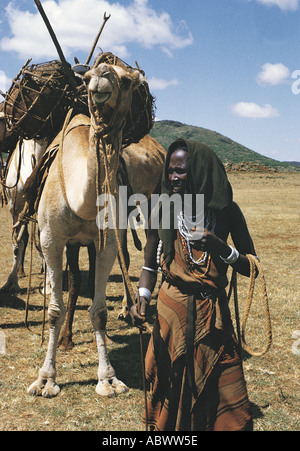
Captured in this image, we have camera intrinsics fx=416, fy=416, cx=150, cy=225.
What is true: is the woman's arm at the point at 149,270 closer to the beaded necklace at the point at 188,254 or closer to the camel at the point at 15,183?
the beaded necklace at the point at 188,254

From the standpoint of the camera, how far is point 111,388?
4.02 metres

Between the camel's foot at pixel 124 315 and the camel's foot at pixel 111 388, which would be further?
the camel's foot at pixel 124 315

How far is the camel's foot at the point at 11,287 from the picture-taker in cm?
699

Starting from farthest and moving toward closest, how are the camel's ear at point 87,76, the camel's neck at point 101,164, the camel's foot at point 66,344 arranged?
the camel's foot at point 66,344 → the camel's neck at point 101,164 → the camel's ear at point 87,76

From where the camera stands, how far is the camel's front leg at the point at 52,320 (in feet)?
13.1

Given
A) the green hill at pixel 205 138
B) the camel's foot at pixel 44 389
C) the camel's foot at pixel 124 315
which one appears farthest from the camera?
the green hill at pixel 205 138

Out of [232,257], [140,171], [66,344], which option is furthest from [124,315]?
[232,257]

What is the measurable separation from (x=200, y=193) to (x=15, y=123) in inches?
107

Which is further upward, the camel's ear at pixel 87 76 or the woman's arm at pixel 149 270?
the camel's ear at pixel 87 76

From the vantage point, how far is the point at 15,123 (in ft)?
14.2

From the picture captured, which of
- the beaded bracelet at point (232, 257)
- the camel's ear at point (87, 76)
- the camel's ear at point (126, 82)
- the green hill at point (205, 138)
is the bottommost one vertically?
the beaded bracelet at point (232, 257)

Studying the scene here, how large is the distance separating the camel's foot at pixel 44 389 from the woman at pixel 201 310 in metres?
1.75

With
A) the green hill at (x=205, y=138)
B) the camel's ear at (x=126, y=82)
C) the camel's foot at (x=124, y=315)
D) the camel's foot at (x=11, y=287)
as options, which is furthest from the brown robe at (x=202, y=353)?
the green hill at (x=205, y=138)
